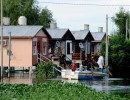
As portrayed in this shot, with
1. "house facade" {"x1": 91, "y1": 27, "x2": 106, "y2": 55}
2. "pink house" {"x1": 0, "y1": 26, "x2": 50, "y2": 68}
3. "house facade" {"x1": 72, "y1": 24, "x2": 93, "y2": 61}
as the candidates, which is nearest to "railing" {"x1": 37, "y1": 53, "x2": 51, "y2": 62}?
"pink house" {"x1": 0, "y1": 26, "x2": 50, "y2": 68}

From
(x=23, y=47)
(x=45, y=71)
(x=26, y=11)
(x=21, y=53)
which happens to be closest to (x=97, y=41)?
(x=26, y=11)

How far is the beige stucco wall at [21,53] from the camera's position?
53031 mm

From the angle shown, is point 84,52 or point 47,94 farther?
point 84,52

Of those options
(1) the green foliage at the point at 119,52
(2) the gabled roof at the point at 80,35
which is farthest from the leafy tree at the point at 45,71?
(2) the gabled roof at the point at 80,35

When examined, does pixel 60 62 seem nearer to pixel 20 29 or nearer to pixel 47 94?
pixel 20 29

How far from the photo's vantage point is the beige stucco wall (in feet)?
174

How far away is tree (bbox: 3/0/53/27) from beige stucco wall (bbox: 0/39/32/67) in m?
23.8

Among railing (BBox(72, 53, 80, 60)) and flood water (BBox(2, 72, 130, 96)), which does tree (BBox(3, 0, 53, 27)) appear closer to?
railing (BBox(72, 53, 80, 60))

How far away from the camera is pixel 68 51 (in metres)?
65.5

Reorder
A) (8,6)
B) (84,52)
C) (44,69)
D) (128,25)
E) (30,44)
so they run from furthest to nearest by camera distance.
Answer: (128,25), (8,6), (84,52), (30,44), (44,69)

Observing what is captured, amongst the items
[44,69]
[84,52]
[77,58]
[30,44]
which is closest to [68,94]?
[44,69]

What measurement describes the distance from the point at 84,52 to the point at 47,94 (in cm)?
5134

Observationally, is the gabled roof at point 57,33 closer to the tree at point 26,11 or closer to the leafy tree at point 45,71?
the tree at point 26,11

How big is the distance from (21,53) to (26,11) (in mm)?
27389
